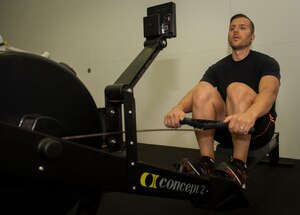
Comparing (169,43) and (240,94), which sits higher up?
(169,43)

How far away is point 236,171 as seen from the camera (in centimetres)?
121

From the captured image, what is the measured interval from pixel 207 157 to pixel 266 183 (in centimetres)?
64

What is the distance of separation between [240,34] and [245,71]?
0.25m

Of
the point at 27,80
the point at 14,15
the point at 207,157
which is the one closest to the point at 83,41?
the point at 14,15

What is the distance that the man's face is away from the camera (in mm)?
1697

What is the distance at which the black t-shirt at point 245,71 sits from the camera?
1.55 m

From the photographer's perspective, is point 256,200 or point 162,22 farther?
point 256,200

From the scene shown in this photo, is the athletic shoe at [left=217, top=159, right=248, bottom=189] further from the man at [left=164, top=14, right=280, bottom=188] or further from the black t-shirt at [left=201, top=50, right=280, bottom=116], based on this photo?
the black t-shirt at [left=201, top=50, right=280, bottom=116]

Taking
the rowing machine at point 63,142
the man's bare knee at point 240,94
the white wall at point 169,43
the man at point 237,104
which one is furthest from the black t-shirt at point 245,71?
the rowing machine at point 63,142

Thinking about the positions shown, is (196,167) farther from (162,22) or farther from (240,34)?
(240,34)

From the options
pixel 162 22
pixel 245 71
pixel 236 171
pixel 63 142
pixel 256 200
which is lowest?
pixel 256 200

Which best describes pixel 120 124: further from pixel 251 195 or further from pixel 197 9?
pixel 197 9

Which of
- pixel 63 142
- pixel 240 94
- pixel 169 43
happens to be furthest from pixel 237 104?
pixel 169 43

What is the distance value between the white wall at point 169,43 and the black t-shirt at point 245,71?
2.31ft
